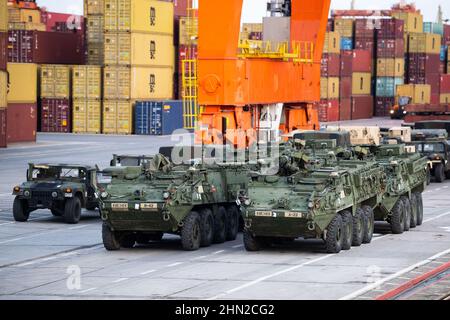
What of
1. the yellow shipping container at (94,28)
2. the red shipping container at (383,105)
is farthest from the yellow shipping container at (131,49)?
the red shipping container at (383,105)

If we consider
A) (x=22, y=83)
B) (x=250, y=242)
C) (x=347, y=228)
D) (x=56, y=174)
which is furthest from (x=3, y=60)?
(x=347, y=228)

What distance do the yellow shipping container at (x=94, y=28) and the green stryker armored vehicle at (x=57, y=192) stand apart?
44.1 m

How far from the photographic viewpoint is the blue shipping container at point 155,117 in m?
73.4

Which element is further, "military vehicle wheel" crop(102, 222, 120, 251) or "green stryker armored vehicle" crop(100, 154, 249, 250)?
"military vehicle wheel" crop(102, 222, 120, 251)

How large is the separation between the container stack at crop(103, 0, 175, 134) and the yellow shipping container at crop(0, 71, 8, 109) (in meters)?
14.8

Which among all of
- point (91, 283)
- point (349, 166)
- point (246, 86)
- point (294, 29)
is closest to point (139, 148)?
point (294, 29)

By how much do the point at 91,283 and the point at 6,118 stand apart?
4062 cm

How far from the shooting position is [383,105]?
344ft

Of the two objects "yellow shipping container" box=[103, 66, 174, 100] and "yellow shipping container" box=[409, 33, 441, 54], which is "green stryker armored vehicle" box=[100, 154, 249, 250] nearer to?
"yellow shipping container" box=[103, 66, 174, 100]

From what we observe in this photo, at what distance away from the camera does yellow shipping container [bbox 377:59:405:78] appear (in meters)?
103

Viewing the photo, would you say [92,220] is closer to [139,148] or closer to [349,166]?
[349,166]

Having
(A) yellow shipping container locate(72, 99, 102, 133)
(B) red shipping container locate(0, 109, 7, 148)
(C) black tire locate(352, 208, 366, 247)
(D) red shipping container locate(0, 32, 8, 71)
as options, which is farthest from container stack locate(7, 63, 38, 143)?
(C) black tire locate(352, 208, 366, 247)

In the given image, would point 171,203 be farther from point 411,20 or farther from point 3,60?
point 411,20

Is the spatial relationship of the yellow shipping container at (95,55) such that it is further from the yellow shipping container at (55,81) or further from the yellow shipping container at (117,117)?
the yellow shipping container at (117,117)
